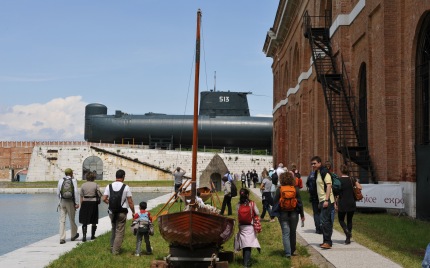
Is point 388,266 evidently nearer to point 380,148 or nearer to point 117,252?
point 117,252

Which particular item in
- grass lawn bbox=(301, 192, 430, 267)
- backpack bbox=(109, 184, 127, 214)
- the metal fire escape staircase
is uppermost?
the metal fire escape staircase

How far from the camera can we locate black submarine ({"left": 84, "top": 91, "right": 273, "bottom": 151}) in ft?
219

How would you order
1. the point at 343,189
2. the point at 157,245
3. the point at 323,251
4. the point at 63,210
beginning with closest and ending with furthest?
the point at 323,251, the point at 343,189, the point at 157,245, the point at 63,210

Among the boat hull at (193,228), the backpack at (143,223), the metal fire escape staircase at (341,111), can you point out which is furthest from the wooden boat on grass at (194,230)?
the metal fire escape staircase at (341,111)

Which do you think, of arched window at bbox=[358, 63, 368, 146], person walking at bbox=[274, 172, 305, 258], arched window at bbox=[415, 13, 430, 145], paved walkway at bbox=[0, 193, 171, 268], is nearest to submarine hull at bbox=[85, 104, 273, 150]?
arched window at bbox=[358, 63, 368, 146]

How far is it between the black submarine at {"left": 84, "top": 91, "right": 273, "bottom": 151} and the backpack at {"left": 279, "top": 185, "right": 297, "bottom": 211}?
5617cm

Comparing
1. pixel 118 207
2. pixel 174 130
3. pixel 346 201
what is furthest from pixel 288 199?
pixel 174 130

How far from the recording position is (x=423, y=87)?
16.6 metres

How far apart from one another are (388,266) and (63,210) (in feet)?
24.2

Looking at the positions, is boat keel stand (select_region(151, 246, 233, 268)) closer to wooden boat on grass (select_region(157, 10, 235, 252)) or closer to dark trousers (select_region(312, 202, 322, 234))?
wooden boat on grass (select_region(157, 10, 235, 252))

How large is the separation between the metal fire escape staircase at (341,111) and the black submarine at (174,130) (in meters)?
39.9

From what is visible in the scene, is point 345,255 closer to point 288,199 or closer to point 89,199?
point 288,199

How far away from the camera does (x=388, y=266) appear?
28.9 ft

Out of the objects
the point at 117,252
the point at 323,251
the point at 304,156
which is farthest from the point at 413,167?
the point at 304,156
